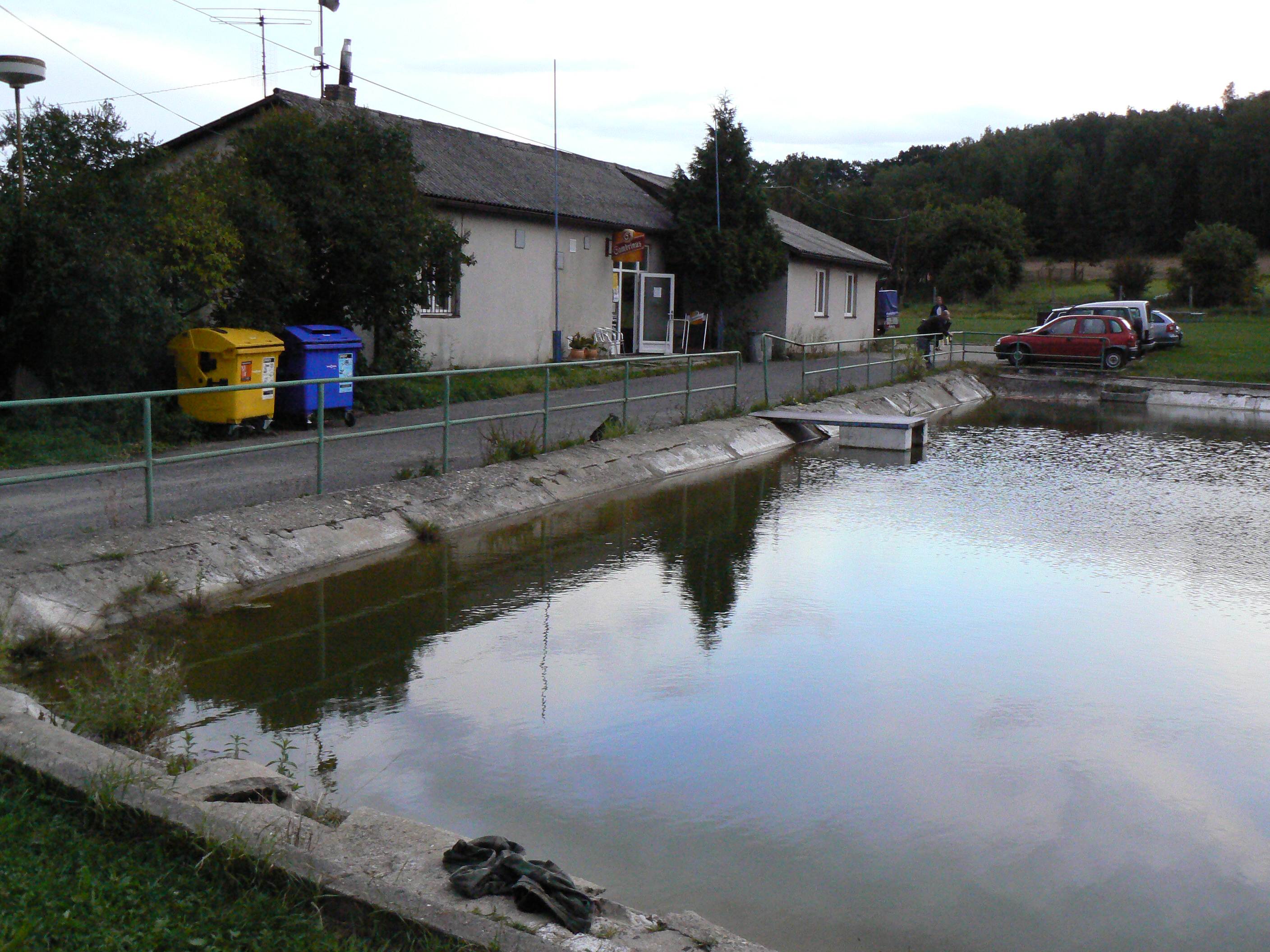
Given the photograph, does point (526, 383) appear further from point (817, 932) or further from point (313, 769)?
point (817, 932)

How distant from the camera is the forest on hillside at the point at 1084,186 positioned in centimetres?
10212

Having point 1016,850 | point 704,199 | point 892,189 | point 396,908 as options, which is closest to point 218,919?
point 396,908

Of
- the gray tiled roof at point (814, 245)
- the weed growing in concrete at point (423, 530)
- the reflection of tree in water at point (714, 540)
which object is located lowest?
the reflection of tree in water at point (714, 540)

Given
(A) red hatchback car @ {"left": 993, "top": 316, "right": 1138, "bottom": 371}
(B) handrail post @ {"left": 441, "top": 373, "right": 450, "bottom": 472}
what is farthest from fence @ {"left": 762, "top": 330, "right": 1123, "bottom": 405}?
(B) handrail post @ {"left": 441, "top": 373, "right": 450, "bottom": 472}

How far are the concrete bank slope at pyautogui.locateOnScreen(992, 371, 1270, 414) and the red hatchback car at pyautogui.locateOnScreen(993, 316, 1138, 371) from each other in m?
1.45

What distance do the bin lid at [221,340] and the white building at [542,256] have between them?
5.20m

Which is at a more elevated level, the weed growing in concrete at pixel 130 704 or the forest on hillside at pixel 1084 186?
the forest on hillside at pixel 1084 186

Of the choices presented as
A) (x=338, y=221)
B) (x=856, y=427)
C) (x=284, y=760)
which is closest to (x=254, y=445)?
→ (x=338, y=221)

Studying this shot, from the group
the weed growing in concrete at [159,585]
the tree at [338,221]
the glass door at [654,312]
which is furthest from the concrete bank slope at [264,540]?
the glass door at [654,312]

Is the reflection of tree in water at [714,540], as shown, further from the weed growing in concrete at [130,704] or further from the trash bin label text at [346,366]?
the trash bin label text at [346,366]

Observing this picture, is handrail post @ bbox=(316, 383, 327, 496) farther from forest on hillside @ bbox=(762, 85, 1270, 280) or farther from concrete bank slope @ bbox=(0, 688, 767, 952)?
forest on hillside @ bbox=(762, 85, 1270, 280)

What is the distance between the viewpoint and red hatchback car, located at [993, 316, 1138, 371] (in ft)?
113

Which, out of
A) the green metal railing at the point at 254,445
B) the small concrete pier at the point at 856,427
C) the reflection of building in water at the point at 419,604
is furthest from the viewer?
the small concrete pier at the point at 856,427

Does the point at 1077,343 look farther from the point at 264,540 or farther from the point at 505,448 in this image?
the point at 264,540
